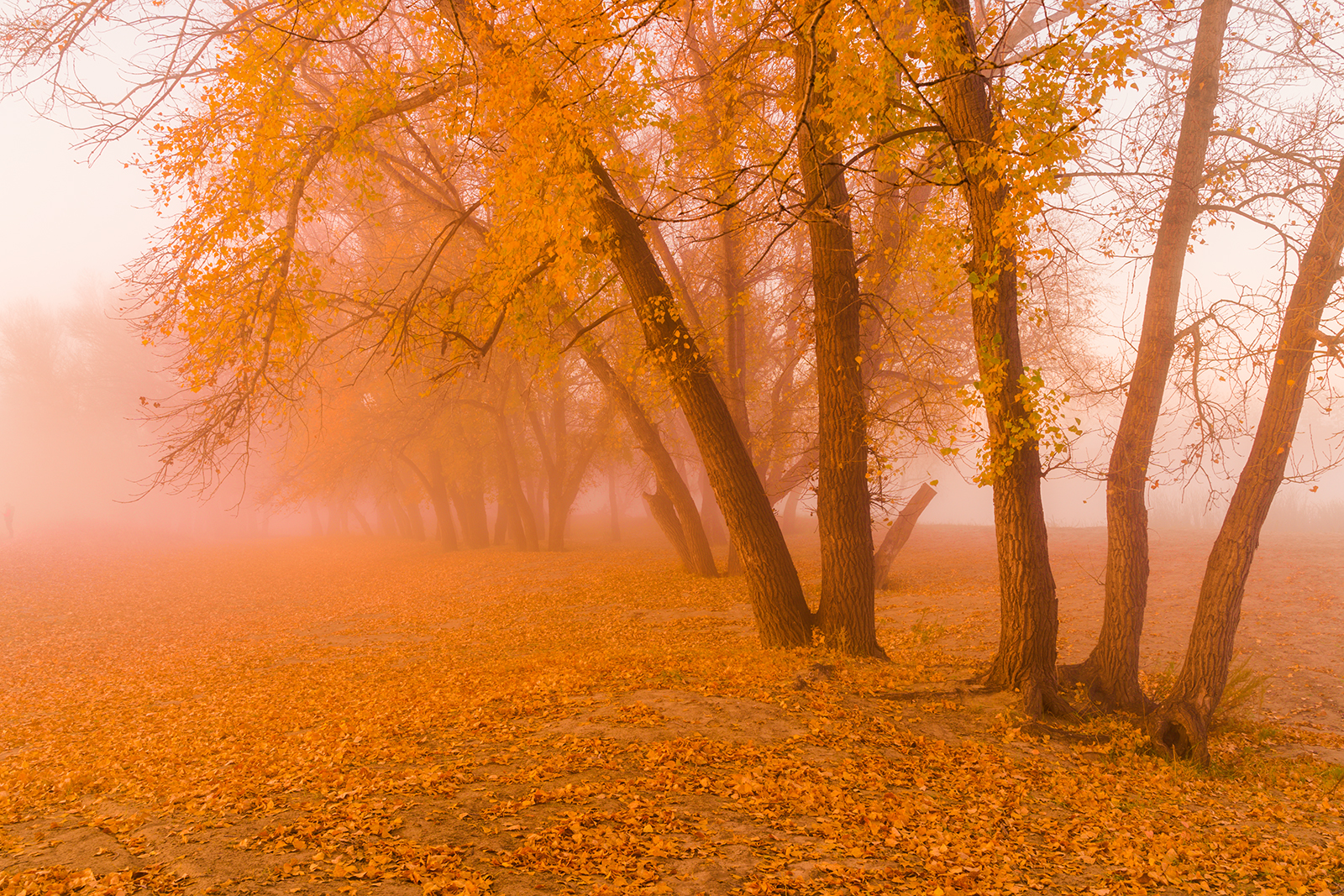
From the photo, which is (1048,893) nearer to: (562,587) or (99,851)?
(99,851)

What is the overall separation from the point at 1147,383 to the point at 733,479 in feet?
13.1

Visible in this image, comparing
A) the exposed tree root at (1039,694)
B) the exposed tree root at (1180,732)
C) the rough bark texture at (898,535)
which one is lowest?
the exposed tree root at (1180,732)

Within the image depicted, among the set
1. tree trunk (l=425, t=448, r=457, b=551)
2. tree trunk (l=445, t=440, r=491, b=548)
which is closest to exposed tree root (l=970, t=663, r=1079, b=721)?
tree trunk (l=445, t=440, r=491, b=548)

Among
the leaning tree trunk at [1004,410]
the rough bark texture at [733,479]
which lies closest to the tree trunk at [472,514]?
the rough bark texture at [733,479]

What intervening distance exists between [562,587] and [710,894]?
39.3ft

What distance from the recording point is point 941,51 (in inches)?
209

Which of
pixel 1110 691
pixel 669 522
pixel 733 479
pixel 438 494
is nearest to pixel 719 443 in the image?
pixel 733 479

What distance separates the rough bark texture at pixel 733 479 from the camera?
7.54 m

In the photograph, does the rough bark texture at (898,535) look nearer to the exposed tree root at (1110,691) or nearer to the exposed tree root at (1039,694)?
the exposed tree root at (1110,691)

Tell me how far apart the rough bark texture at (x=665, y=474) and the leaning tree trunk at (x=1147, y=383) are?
8.08 metres

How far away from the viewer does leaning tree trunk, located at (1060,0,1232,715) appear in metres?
6.64

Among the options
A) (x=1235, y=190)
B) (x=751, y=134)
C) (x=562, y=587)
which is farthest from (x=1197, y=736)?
(x=562, y=587)

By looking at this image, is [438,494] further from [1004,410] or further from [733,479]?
A: [1004,410]

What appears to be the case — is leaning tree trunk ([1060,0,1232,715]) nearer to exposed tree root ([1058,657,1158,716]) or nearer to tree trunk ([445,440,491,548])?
exposed tree root ([1058,657,1158,716])
